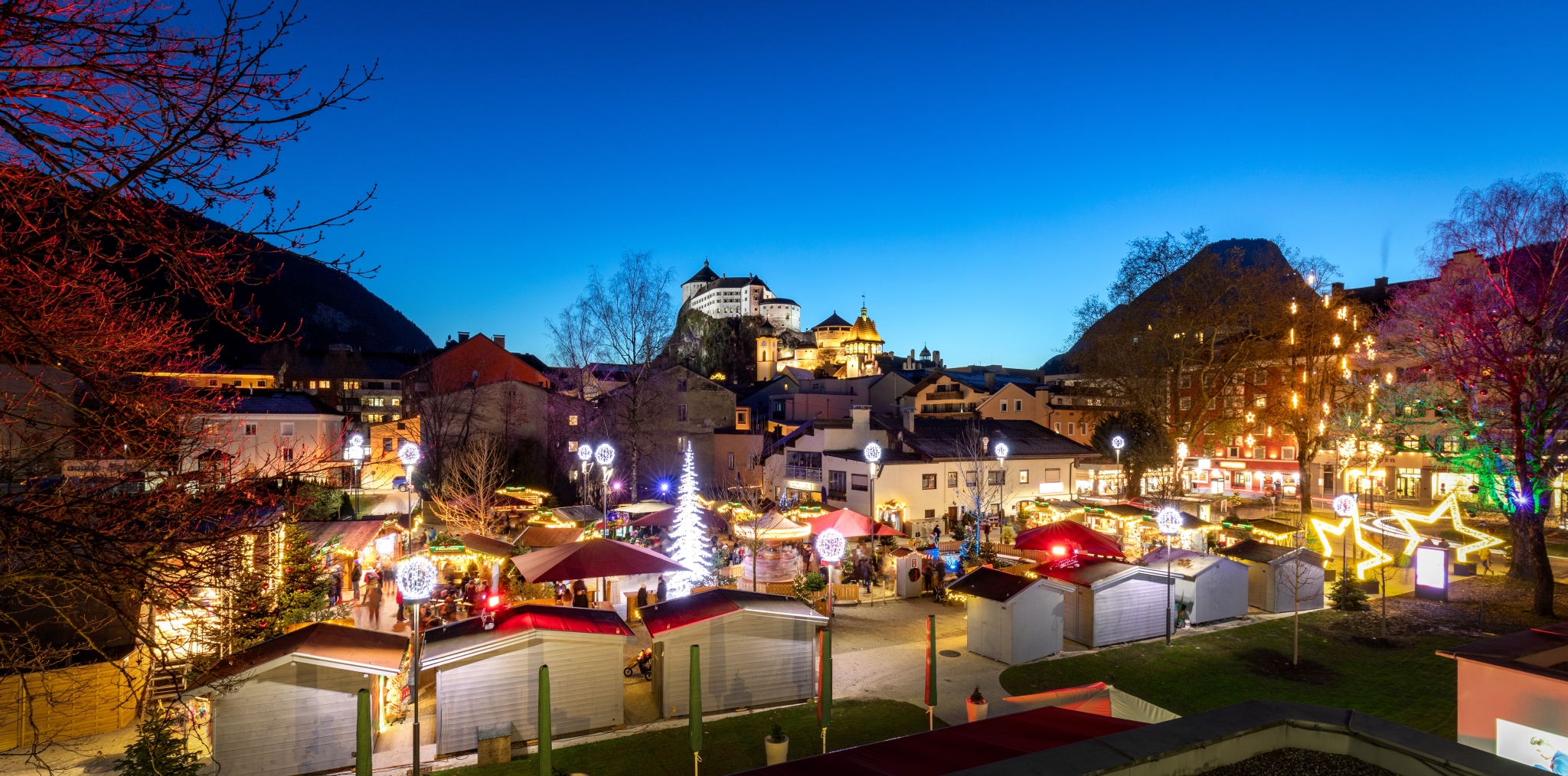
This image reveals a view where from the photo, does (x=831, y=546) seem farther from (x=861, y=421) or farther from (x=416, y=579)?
(x=861, y=421)

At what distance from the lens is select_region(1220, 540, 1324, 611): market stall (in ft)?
67.8

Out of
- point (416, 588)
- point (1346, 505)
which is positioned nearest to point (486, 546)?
point (416, 588)

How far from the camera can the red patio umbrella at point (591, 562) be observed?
1702 centimetres

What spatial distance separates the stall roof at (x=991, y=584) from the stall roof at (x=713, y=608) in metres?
4.53

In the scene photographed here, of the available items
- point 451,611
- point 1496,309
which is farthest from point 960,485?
point 451,611

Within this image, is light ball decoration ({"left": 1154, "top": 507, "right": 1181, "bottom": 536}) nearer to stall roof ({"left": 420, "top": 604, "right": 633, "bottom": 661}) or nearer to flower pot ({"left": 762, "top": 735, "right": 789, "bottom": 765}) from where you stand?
flower pot ({"left": 762, "top": 735, "right": 789, "bottom": 765})

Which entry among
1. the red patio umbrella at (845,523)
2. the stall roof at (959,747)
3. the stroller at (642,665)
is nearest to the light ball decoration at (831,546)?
the stroller at (642,665)

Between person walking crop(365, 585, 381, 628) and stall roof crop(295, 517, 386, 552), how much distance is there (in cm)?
142

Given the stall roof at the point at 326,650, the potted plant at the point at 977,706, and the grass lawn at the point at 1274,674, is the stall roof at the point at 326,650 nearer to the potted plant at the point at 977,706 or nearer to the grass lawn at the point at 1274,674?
the potted plant at the point at 977,706

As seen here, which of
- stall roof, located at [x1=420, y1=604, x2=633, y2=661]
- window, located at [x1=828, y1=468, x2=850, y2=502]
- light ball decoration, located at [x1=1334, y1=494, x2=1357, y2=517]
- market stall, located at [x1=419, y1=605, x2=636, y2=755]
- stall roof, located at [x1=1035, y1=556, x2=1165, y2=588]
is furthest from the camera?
Answer: window, located at [x1=828, y1=468, x2=850, y2=502]

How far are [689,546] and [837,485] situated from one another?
16004 millimetres

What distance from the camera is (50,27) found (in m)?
4.49

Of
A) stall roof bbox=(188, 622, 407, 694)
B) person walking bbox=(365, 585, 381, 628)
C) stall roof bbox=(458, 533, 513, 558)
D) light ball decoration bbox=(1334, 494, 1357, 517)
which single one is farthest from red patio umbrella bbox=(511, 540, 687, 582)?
light ball decoration bbox=(1334, 494, 1357, 517)

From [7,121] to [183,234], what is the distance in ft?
3.36
